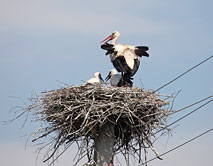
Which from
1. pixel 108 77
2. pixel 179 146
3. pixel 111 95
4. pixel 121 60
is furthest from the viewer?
pixel 108 77

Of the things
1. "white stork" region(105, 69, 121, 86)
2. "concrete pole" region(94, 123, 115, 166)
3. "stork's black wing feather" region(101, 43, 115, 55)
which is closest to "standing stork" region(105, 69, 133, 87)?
"white stork" region(105, 69, 121, 86)

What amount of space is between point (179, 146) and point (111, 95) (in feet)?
4.34

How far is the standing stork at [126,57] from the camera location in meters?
9.49

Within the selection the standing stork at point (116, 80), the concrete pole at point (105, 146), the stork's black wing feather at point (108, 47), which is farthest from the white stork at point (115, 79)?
the concrete pole at point (105, 146)

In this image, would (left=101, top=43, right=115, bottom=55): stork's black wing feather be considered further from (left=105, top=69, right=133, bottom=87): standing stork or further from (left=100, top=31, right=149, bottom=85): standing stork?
(left=105, top=69, right=133, bottom=87): standing stork

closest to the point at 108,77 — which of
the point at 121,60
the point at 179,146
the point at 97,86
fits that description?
the point at 121,60

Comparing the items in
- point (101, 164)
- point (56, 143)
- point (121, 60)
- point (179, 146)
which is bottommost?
point (179, 146)

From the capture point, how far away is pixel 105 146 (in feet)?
28.0

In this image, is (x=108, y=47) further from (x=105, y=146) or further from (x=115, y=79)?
(x=105, y=146)

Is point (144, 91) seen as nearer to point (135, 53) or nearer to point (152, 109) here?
point (152, 109)

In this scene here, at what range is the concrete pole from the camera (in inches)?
333

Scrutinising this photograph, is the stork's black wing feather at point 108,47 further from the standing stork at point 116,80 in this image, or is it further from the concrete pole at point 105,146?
the concrete pole at point 105,146

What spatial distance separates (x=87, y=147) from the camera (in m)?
8.49

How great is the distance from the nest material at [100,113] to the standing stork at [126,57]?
46.6 inches
